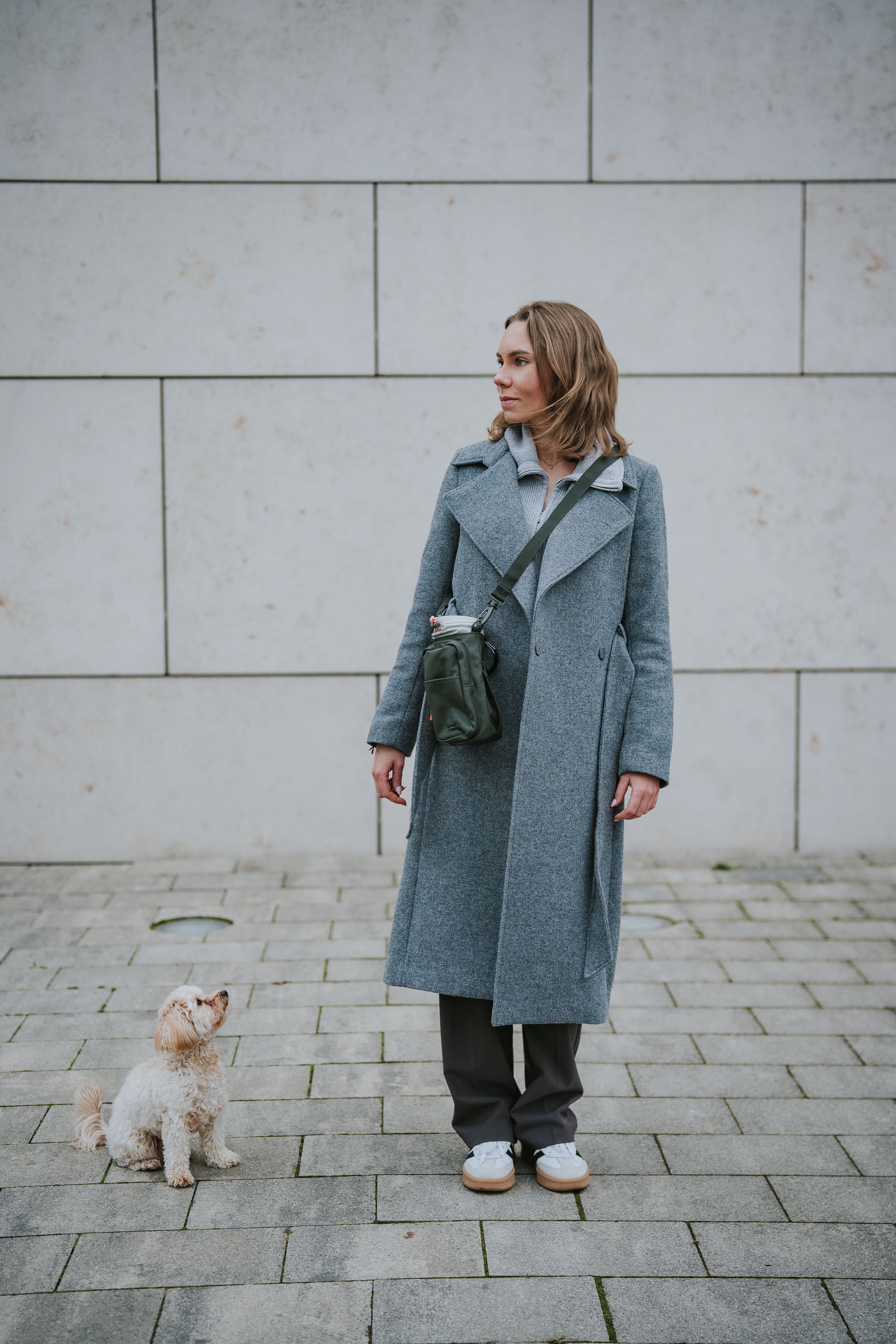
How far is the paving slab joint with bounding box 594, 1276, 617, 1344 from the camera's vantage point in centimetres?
220

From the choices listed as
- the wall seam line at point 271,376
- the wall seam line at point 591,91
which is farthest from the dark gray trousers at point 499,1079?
the wall seam line at point 591,91

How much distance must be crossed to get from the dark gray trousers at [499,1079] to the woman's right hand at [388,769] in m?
0.52

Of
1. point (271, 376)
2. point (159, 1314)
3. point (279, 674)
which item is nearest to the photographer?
point (159, 1314)

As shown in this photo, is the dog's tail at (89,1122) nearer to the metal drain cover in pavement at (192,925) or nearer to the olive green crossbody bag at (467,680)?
the olive green crossbody bag at (467,680)

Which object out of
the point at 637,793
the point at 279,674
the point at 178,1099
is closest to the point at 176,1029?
the point at 178,1099

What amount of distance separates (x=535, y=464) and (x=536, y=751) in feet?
→ 2.30

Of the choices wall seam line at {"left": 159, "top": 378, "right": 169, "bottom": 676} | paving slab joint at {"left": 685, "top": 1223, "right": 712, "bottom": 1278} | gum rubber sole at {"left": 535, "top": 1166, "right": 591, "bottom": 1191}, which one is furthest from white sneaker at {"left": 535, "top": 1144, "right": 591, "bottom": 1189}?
wall seam line at {"left": 159, "top": 378, "right": 169, "bottom": 676}

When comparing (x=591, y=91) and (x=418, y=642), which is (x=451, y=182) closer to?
(x=591, y=91)

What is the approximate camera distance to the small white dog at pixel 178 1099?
270 centimetres

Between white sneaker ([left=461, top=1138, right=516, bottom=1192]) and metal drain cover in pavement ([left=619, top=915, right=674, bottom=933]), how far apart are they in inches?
78.4

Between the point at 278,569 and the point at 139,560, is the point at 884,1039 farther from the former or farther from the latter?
the point at 139,560

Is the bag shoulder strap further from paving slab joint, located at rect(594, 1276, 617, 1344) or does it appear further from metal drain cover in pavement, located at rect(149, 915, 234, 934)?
metal drain cover in pavement, located at rect(149, 915, 234, 934)

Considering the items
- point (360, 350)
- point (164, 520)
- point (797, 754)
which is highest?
point (360, 350)

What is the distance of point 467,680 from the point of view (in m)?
2.56
